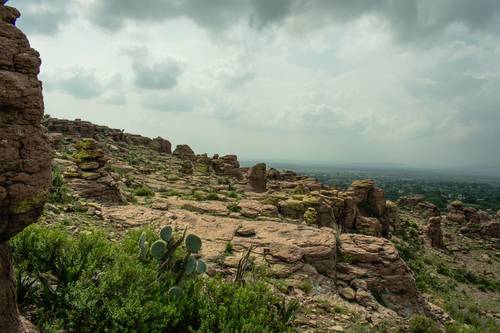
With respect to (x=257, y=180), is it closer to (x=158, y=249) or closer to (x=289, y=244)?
(x=289, y=244)

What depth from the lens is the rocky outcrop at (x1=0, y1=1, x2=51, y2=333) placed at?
166 inches

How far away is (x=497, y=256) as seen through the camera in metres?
45.4

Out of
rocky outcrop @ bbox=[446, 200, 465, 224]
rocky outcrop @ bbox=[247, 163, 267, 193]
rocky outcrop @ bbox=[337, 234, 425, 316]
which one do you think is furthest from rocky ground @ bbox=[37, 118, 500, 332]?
rocky outcrop @ bbox=[446, 200, 465, 224]

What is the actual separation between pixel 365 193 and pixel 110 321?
3681 centimetres

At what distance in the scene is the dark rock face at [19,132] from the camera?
4211 mm

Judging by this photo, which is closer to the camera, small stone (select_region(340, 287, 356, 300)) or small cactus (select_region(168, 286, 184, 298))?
small cactus (select_region(168, 286, 184, 298))

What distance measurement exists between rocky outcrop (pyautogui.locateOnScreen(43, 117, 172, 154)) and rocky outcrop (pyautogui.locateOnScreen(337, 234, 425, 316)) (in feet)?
144

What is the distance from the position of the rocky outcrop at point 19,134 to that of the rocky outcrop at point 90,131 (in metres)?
46.8

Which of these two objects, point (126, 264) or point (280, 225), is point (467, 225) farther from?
point (126, 264)

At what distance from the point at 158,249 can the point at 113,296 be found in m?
2.04

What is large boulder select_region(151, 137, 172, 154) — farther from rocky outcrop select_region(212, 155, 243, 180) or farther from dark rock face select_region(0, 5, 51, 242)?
dark rock face select_region(0, 5, 51, 242)

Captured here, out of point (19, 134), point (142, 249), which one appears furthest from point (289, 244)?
point (19, 134)

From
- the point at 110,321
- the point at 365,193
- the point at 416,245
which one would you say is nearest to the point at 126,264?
the point at 110,321

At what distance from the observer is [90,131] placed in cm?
5122
